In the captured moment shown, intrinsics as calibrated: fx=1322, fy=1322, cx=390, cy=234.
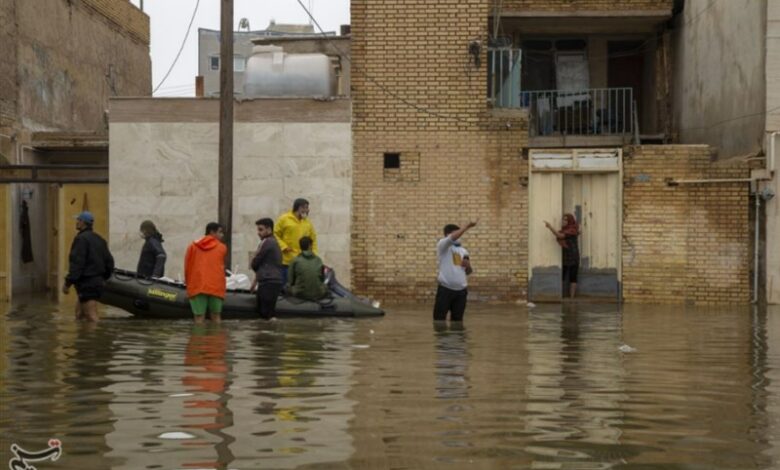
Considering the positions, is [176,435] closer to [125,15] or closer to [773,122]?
[773,122]

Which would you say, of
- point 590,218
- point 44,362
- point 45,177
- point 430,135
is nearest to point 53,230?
point 45,177

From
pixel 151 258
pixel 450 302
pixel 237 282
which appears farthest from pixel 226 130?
pixel 450 302

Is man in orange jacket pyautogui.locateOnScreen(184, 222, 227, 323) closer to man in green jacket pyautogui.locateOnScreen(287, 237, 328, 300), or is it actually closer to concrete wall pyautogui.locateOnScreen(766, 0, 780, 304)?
man in green jacket pyautogui.locateOnScreen(287, 237, 328, 300)

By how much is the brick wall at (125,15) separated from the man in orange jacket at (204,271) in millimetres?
17264

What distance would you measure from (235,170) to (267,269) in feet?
20.3

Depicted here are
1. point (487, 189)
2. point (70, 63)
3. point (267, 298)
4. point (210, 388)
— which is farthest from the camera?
point (70, 63)

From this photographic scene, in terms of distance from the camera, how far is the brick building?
22672mm

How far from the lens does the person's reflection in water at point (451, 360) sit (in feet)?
32.3

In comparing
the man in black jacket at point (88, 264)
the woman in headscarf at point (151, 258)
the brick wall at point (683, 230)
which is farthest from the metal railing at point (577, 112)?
the man in black jacket at point (88, 264)

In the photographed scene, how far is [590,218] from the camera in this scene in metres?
23.3

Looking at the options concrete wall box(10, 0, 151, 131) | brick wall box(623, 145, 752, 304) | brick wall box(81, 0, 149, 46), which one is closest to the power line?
brick wall box(623, 145, 752, 304)

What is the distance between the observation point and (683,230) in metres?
22.7

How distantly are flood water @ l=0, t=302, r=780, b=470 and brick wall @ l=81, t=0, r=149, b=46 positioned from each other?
1910 cm

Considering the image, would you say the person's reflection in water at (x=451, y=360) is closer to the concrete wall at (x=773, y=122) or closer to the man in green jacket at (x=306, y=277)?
the man in green jacket at (x=306, y=277)
